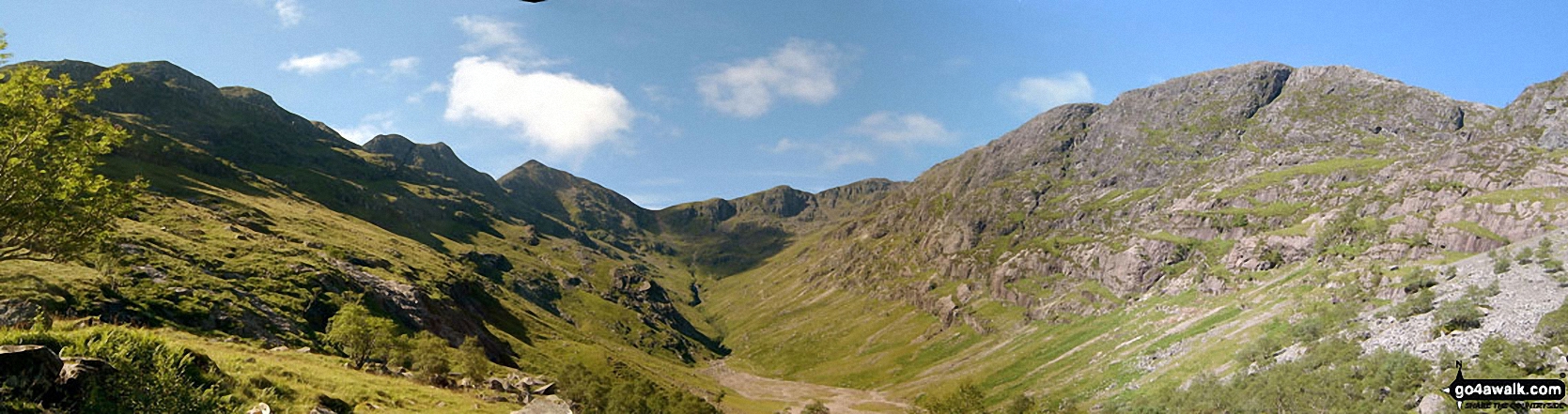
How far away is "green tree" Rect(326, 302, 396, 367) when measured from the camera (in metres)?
51.7

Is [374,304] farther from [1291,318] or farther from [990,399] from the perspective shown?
[1291,318]

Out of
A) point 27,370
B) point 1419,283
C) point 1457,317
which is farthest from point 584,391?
point 1419,283

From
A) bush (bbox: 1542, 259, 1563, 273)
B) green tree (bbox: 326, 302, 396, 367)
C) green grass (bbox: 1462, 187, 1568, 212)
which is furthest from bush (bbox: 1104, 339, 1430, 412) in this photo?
green tree (bbox: 326, 302, 396, 367)

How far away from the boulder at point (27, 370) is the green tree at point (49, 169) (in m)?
5.98

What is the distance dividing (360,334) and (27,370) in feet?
134

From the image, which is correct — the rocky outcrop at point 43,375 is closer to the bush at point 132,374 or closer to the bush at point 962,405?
the bush at point 132,374

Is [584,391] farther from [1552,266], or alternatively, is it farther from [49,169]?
[1552,266]

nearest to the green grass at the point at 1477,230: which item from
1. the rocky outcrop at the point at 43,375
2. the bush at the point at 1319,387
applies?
the bush at the point at 1319,387

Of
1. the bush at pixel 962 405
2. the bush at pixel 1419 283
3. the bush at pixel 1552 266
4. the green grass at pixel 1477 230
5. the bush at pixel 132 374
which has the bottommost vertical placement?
the bush at pixel 962 405

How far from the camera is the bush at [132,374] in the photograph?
16906 millimetres

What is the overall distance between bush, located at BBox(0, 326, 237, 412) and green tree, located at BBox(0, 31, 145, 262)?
174 inches

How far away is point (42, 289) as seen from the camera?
5475 centimetres

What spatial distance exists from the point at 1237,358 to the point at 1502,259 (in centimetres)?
4676

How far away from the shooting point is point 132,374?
1792cm
